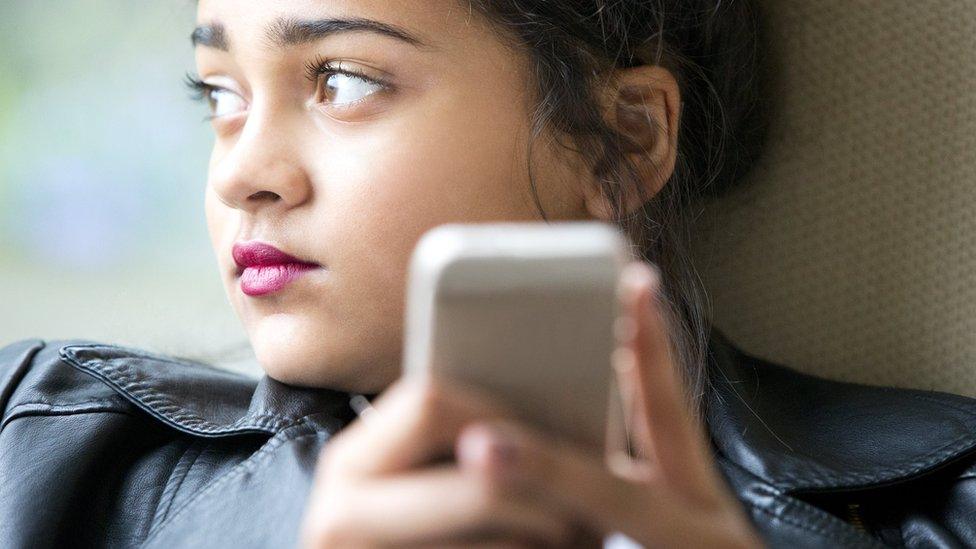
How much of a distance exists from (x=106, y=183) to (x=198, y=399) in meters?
0.47

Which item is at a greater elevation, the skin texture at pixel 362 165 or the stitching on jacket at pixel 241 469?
the skin texture at pixel 362 165

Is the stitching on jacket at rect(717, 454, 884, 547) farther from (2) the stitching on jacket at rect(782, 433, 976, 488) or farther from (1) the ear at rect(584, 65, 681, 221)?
(1) the ear at rect(584, 65, 681, 221)

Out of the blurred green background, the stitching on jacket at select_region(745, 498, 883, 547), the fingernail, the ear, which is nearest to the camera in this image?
the fingernail

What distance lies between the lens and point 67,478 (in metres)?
0.86

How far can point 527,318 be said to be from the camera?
46cm

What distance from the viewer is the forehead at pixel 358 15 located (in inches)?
33.5

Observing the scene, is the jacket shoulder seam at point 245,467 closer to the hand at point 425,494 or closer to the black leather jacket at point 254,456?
the black leather jacket at point 254,456

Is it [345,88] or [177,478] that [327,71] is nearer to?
[345,88]

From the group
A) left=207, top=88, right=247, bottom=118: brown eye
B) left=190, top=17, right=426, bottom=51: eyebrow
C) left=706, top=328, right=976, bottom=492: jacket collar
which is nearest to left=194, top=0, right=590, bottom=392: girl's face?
left=190, top=17, right=426, bottom=51: eyebrow

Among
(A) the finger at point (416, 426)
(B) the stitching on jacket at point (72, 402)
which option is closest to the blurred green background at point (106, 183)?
(B) the stitching on jacket at point (72, 402)

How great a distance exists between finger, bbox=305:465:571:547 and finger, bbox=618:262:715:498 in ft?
0.23

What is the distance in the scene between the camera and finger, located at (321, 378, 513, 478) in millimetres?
448

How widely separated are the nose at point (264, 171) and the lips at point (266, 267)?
35 millimetres

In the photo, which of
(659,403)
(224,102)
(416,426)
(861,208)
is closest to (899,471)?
(861,208)
